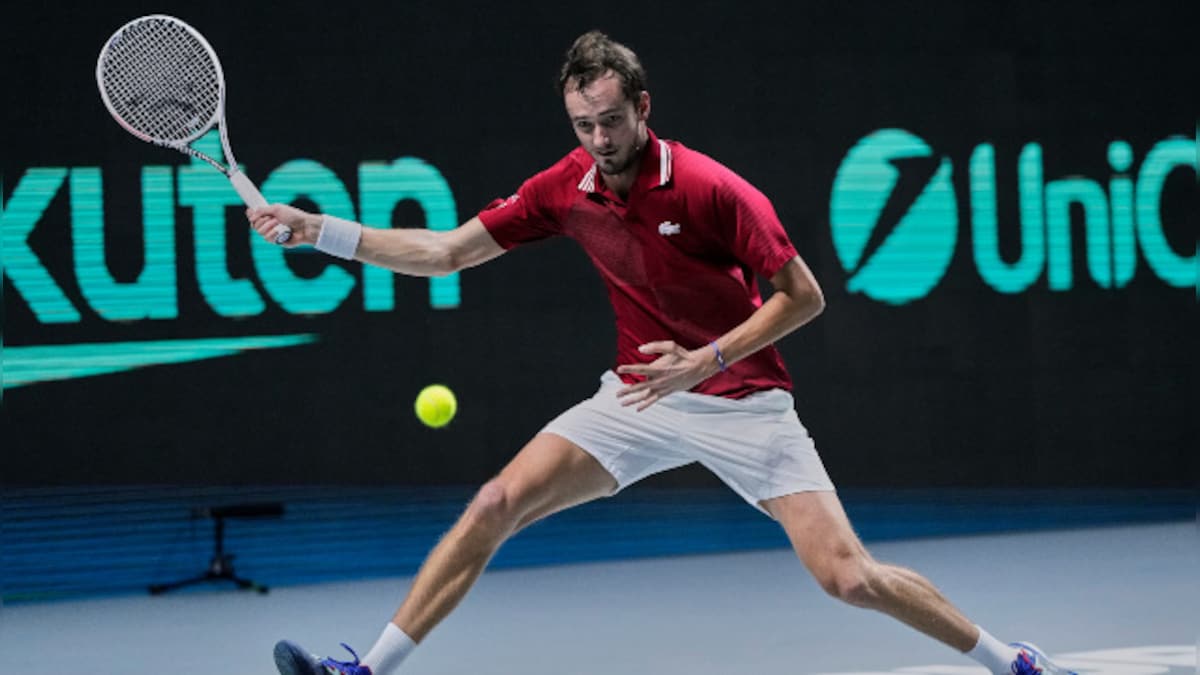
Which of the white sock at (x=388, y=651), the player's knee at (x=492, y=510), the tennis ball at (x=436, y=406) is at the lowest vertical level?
the white sock at (x=388, y=651)

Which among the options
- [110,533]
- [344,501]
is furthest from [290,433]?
[110,533]

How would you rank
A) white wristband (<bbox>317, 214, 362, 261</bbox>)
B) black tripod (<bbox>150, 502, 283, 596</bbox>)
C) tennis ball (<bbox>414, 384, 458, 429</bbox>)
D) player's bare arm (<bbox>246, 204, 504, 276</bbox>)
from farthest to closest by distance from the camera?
tennis ball (<bbox>414, 384, 458, 429</bbox>), black tripod (<bbox>150, 502, 283, 596</bbox>), player's bare arm (<bbox>246, 204, 504, 276</bbox>), white wristband (<bbox>317, 214, 362, 261</bbox>)

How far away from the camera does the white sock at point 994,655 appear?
11.8ft

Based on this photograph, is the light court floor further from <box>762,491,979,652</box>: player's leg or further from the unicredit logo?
the unicredit logo

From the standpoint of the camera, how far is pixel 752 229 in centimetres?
350

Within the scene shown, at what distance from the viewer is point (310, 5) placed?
9.05 m

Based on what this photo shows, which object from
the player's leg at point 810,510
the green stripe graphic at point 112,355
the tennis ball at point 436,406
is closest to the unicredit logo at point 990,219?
the tennis ball at point 436,406

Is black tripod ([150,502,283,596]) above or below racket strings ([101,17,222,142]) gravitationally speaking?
below

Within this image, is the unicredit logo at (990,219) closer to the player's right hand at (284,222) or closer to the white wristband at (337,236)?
the white wristband at (337,236)

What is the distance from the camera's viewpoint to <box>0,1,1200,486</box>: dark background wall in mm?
9023

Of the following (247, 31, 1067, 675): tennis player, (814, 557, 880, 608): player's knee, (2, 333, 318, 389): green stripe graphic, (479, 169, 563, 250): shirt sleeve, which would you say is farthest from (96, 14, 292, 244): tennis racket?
(2, 333, 318, 389): green stripe graphic

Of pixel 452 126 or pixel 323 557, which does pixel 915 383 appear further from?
pixel 323 557

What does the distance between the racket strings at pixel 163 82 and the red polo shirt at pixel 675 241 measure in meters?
0.93

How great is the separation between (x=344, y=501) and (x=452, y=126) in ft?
7.51
